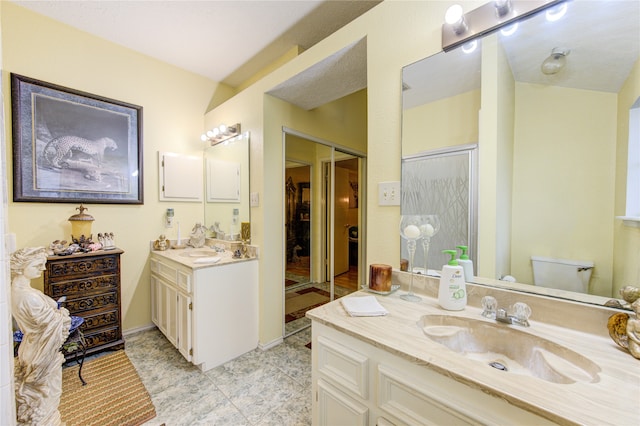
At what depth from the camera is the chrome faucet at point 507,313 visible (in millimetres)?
951

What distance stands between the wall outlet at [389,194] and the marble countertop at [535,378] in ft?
1.95

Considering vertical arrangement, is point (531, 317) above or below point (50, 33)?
below

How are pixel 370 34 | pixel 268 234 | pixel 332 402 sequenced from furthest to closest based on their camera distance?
pixel 268 234
pixel 370 34
pixel 332 402

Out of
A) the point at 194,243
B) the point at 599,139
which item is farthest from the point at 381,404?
the point at 194,243

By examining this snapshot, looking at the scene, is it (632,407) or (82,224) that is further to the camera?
(82,224)

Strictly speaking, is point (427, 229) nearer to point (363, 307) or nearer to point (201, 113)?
point (363, 307)

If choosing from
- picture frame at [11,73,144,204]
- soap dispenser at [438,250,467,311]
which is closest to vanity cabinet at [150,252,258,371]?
picture frame at [11,73,144,204]

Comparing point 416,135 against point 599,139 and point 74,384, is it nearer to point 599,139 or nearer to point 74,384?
point 599,139

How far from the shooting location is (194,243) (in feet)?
9.27

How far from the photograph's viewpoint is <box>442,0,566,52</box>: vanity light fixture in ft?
3.33

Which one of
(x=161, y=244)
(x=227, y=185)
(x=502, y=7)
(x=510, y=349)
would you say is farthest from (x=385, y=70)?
(x=161, y=244)

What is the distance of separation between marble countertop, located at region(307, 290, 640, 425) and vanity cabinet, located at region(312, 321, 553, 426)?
0.12 ft

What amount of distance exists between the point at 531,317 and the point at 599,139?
707mm

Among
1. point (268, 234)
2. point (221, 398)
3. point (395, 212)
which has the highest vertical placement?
point (395, 212)
